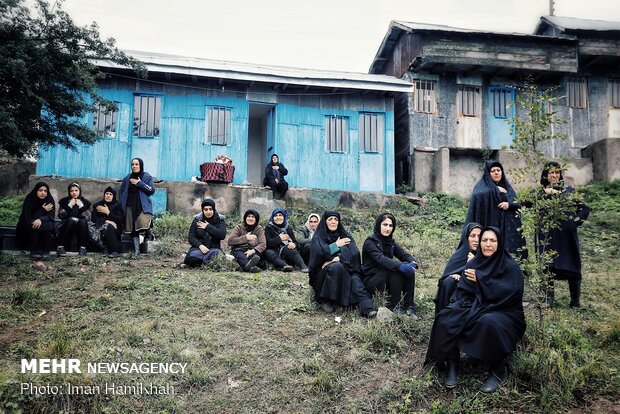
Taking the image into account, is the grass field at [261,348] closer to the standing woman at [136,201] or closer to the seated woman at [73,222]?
the seated woman at [73,222]

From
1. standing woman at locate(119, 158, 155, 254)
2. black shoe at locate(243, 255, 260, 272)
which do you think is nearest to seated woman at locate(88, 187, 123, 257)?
standing woman at locate(119, 158, 155, 254)

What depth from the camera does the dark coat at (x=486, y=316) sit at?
4.03 metres

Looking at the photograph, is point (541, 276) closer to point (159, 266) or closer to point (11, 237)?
point (159, 266)

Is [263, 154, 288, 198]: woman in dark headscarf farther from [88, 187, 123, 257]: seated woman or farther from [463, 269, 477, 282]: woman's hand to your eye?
[463, 269, 477, 282]: woman's hand

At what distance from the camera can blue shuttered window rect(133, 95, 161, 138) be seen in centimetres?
1332

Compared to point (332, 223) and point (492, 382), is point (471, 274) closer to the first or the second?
point (492, 382)

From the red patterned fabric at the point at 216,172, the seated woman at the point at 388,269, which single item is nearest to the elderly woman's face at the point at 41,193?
the red patterned fabric at the point at 216,172

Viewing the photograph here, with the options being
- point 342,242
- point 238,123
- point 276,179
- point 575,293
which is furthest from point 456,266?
point 238,123

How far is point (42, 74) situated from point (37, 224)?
2230 mm

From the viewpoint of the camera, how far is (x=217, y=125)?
545 inches

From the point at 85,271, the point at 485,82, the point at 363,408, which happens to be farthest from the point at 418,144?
the point at 363,408

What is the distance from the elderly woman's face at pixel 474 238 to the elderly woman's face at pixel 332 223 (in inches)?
66.2

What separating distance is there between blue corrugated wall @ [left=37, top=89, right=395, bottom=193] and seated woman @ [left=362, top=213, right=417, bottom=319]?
27.6ft

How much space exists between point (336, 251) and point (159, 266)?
3.25m
